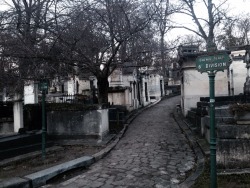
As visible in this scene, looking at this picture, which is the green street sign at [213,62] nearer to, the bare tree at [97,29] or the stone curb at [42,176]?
the stone curb at [42,176]

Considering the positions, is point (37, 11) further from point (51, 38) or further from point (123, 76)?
point (123, 76)

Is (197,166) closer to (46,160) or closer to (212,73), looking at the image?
(212,73)

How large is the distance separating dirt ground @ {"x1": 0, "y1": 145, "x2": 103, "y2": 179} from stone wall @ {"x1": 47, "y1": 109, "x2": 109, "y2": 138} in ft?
2.56

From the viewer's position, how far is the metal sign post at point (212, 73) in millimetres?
4633

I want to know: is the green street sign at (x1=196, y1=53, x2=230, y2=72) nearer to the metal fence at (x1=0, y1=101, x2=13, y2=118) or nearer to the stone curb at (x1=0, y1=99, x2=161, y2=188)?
the stone curb at (x1=0, y1=99, x2=161, y2=188)

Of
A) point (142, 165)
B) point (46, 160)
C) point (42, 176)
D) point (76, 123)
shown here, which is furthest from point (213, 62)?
point (76, 123)

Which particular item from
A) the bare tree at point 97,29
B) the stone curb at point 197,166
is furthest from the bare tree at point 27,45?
the stone curb at point 197,166

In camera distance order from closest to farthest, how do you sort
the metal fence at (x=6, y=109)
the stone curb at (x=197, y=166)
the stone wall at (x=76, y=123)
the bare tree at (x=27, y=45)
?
the stone curb at (x=197, y=166) → the bare tree at (x=27, y=45) → the stone wall at (x=76, y=123) → the metal fence at (x=6, y=109)

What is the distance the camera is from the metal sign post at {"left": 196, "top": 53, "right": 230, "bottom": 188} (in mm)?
4633

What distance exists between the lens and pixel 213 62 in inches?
189

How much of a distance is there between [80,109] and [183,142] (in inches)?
163

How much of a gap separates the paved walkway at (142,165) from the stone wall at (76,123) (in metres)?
1.15

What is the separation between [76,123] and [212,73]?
283 inches

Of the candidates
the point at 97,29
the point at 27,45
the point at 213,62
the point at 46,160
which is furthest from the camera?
the point at 97,29
